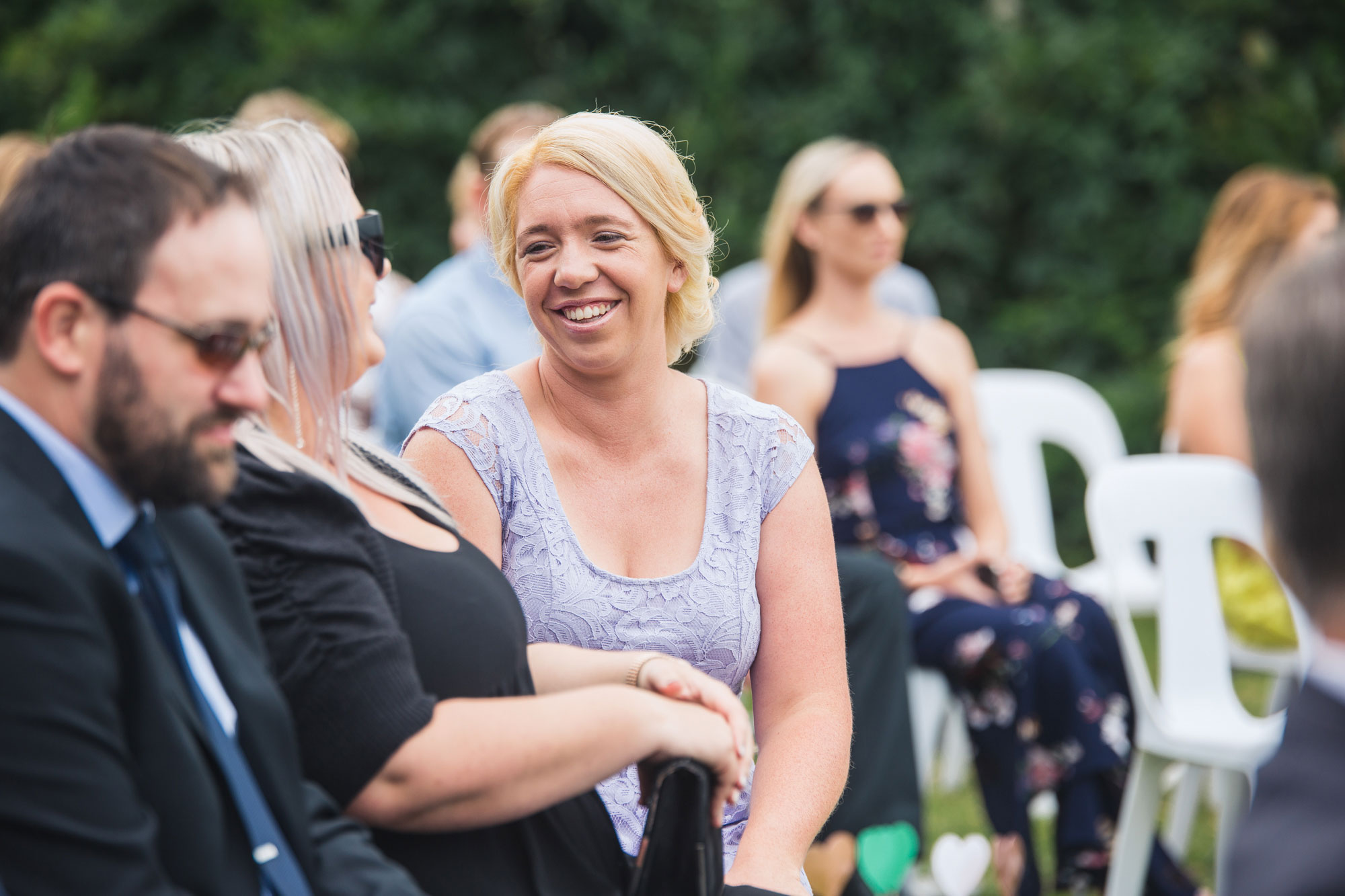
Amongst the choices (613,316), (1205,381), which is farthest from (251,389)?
(1205,381)

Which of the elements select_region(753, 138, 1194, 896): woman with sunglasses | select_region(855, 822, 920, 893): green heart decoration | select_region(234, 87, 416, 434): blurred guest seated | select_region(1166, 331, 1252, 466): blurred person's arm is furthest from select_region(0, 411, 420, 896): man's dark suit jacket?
select_region(1166, 331, 1252, 466): blurred person's arm

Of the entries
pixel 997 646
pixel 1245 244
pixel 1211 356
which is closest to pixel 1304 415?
pixel 997 646

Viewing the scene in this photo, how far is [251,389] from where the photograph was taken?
138 cm

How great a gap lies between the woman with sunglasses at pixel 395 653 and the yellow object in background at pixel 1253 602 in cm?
284

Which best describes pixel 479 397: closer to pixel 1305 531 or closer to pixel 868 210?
pixel 1305 531

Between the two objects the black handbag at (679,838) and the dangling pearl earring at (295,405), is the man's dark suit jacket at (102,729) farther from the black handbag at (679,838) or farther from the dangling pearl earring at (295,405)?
the black handbag at (679,838)

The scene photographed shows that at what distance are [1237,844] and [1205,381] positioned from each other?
3.46m

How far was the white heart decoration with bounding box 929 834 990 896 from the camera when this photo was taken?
2.48m

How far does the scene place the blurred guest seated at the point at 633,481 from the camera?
2.19m

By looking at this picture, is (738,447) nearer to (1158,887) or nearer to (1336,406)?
(1336,406)

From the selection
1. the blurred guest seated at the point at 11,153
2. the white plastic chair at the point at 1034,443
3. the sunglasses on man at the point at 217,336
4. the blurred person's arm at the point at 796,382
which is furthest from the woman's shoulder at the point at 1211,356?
the sunglasses on man at the point at 217,336

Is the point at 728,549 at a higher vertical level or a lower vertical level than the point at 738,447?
lower

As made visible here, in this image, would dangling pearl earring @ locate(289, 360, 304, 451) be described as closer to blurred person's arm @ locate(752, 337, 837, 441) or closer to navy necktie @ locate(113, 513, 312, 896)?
navy necktie @ locate(113, 513, 312, 896)

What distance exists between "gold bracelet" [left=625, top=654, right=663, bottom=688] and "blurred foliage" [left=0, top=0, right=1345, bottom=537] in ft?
18.8
